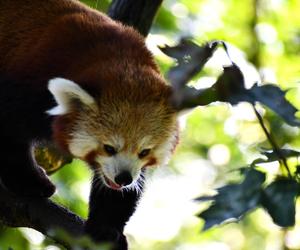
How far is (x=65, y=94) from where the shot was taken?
287 cm

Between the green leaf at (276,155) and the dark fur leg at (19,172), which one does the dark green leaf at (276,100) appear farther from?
the dark fur leg at (19,172)

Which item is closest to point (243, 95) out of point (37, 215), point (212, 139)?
point (37, 215)

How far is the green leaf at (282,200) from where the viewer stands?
3.70 feet

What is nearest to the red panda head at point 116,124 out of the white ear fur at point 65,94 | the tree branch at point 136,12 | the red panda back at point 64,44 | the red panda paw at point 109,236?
the white ear fur at point 65,94

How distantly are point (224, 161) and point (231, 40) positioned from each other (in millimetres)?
1833

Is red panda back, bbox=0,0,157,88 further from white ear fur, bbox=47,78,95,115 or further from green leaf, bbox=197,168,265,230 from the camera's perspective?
green leaf, bbox=197,168,265,230

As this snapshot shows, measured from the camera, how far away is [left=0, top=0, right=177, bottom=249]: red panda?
300 cm

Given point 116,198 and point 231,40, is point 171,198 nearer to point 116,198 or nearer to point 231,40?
point 231,40

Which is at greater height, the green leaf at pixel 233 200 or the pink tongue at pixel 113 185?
the green leaf at pixel 233 200

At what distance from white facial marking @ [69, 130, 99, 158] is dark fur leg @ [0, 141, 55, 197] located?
11.8 inches

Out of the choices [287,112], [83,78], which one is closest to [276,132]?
[287,112]

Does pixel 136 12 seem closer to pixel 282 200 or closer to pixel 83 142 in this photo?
pixel 83 142

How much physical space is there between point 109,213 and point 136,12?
1168 millimetres

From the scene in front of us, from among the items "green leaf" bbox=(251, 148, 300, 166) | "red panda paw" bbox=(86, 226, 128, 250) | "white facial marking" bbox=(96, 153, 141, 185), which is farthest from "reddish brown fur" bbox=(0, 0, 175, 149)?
"green leaf" bbox=(251, 148, 300, 166)
